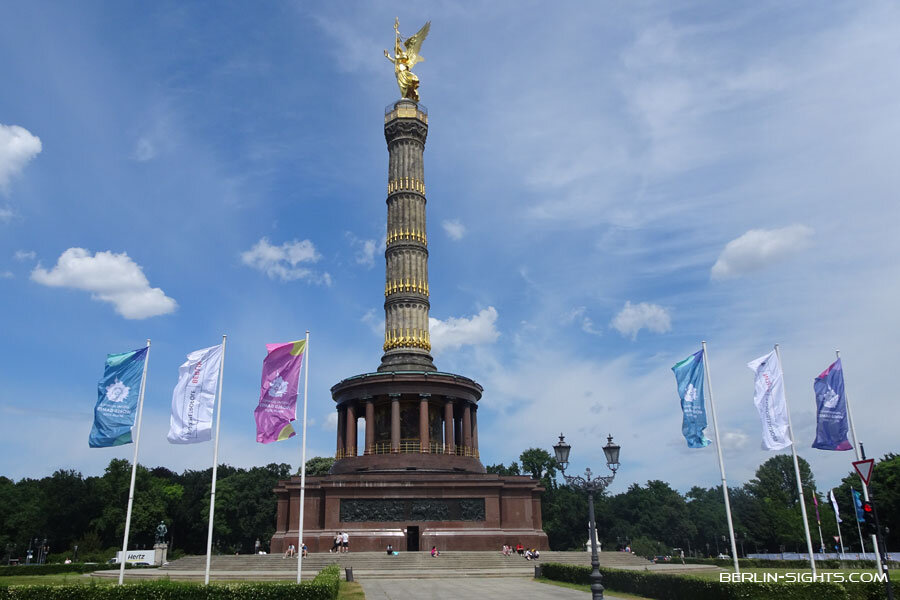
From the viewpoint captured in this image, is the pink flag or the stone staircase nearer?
the pink flag

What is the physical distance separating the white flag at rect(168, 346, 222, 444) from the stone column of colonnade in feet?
59.3

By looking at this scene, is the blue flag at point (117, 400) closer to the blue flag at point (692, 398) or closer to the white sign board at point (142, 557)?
the blue flag at point (692, 398)

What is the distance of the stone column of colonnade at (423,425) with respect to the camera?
3694cm

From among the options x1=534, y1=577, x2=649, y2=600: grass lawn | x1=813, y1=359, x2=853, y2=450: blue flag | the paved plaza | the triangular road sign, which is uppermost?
x1=813, y1=359, x2=853, y2=450: blue flag

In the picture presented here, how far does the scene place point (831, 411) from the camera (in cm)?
1953

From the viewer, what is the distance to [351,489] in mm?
33312

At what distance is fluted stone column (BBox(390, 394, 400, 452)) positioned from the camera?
36.4m

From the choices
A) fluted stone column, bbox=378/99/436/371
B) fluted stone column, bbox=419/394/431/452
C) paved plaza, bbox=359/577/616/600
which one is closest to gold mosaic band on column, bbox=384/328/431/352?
fluted stone column, bbox=378/99/436/371

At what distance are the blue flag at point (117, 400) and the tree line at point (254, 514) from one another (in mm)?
35939

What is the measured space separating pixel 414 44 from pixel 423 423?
2678cm

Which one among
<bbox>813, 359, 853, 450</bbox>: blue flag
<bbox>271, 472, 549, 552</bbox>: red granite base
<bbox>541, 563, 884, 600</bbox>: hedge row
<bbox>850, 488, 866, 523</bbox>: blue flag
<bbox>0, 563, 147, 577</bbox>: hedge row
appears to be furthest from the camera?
A: <bbox>271, 472, 549, 552</bbox>: red granite base

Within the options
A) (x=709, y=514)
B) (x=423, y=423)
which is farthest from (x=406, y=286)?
(x=709, y=514)

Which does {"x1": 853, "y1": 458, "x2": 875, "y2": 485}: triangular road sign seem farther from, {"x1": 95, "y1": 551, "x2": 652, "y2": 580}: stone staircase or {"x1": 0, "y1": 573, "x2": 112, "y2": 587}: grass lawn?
{"x1": 0, "y1": 573, "x2": 112, "y2": 587}: grass lawn

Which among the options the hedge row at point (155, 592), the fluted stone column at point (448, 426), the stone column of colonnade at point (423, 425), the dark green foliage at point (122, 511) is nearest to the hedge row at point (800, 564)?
the stone column of colonnade at point (423, 425)
